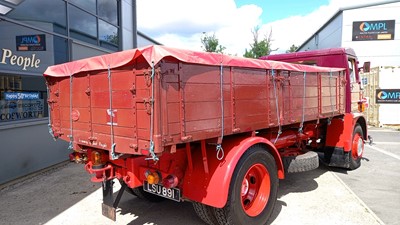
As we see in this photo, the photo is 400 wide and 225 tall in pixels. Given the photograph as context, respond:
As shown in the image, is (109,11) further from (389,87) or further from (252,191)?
(389,87)

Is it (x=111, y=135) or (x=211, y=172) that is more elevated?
(x=111, y=135)

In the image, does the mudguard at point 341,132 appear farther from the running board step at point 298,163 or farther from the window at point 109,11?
the window at point 109,11

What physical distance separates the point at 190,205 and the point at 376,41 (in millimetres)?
15990

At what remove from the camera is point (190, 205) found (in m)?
4.78

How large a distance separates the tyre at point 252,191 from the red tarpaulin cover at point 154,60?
107 centimetres

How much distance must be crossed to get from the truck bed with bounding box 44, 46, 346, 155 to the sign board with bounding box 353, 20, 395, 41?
14278 mm

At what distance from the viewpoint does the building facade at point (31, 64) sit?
19.4 ft

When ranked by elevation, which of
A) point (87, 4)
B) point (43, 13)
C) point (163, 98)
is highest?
point (87, 4)

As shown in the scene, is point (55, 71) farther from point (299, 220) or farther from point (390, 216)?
point (390, 216)

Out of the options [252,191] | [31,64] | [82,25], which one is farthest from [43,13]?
[252,191]

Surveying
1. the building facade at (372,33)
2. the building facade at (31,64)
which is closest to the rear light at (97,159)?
the building facade at (31,64)

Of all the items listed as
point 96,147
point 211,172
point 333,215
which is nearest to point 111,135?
point 96,147

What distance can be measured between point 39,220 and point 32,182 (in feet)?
6.93

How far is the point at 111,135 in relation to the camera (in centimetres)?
315
